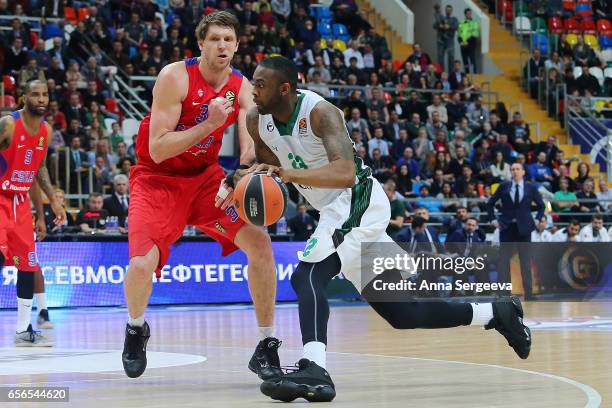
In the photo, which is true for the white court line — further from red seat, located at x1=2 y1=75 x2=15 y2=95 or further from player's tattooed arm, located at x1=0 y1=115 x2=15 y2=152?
red seat, located at x1=2 y1=75 x2=15 y2=95

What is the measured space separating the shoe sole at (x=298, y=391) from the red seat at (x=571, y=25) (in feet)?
77.5

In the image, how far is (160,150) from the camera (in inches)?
261

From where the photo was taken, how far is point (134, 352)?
675 cm

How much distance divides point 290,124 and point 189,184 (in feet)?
3.19

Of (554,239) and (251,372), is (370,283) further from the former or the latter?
(554,239)

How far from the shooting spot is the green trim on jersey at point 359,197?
632cm

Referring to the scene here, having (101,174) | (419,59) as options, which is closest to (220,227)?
(101,174)

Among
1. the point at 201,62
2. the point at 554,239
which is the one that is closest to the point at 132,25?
the point at 554,239

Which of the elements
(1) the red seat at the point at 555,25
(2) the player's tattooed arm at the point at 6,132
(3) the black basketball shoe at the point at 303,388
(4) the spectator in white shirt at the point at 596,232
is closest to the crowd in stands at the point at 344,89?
(1) the red seat at the point at 555,25

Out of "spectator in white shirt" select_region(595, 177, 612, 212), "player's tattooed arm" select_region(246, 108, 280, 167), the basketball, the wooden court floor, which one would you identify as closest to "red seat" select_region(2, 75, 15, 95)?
the wooden court floor

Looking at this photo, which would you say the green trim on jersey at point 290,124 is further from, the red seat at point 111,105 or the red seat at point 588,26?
the red seat at point 588,26

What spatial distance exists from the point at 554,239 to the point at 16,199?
10323mm

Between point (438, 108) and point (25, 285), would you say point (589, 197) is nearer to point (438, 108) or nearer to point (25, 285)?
point (438, 108)

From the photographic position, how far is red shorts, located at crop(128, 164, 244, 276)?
6.82 metres
